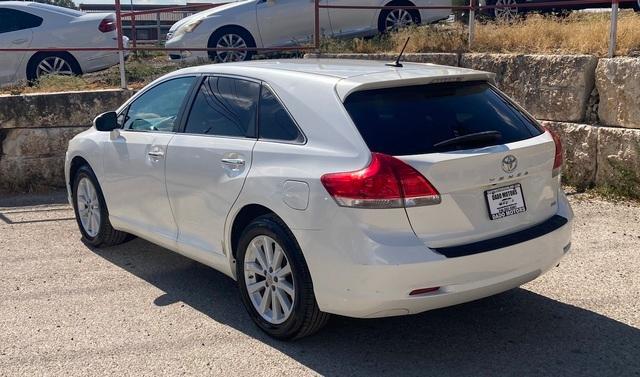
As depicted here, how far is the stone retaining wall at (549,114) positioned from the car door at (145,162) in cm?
323

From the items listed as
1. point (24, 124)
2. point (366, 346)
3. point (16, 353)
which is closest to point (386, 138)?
point (366, 346)

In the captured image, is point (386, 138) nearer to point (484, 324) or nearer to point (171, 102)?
point (484, 324)

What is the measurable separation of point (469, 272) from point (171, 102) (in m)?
2.68

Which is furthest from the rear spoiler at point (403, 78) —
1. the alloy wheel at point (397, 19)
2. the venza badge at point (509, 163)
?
the alloy wheel at point (397, 19)

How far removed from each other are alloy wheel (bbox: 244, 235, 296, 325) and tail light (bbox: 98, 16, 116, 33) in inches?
321

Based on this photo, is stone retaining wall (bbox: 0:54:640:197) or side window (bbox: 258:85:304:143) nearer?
side window (bbox: 258:85:304:143)

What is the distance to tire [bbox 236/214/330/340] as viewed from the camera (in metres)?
3.96

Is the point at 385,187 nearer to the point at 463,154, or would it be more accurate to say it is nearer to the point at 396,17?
the point at 463,154

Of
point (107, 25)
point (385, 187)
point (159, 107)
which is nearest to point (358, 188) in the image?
point (385, 187)

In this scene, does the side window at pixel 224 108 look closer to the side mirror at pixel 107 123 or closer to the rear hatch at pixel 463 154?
the rear hatch at pixel 463 154

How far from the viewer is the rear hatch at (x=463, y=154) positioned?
3.71 meters

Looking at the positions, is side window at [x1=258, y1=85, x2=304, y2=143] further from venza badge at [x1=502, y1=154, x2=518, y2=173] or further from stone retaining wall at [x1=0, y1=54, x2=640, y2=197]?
stone retaining wall at [x1=0, y1=54, x2=640, y2=197]

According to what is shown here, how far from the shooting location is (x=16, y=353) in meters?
4.20

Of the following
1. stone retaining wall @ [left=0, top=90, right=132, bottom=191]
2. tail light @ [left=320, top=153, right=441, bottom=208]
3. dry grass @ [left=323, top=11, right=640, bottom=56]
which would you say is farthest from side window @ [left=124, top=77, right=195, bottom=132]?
dry grass @ [left=323, top=11, right=640, bottom=56]
